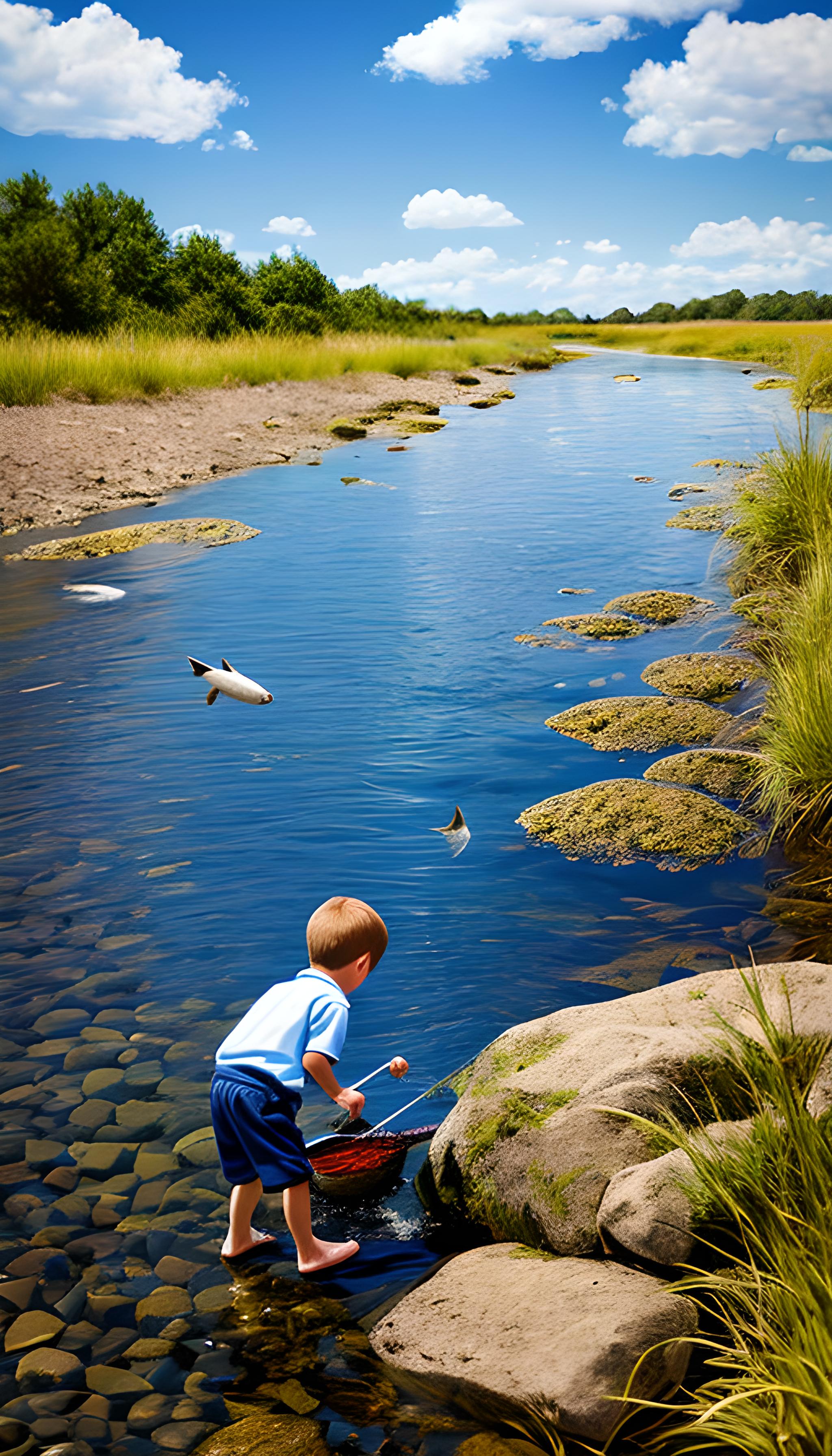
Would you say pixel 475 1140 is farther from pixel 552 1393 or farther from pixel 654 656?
pixel 654 656

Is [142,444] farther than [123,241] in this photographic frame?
No

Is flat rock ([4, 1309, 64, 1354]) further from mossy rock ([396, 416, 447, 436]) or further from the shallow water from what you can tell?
mossy rock ([396, 416, 447, 436])

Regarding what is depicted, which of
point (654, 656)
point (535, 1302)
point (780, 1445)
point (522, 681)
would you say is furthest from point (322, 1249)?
point (654, 656)

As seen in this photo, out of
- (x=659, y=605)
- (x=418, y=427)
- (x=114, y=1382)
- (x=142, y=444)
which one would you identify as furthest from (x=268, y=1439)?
(x=418, y=427)

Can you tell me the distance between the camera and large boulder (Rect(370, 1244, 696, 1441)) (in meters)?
2.51

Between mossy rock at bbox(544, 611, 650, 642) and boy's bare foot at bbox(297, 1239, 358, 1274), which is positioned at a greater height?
mossy rock at bbox(544, 611, 650, 642)

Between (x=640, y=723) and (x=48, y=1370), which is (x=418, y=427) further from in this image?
(x=48, y=1370)

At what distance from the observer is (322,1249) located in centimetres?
330

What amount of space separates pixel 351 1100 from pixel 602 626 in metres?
7.74

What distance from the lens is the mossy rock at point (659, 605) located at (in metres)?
10.6

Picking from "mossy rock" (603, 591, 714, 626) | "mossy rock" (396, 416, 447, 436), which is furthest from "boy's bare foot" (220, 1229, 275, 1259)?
"mossy rock" (396, 416, 447, 436)

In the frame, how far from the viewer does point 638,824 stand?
621 centimetres

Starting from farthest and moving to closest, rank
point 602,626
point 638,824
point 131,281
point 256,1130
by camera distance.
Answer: point 131,281 < point 602,626 < point 638,824 < point 256,1130

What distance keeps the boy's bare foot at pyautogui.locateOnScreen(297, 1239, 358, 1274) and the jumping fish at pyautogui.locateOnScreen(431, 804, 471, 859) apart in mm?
3011
